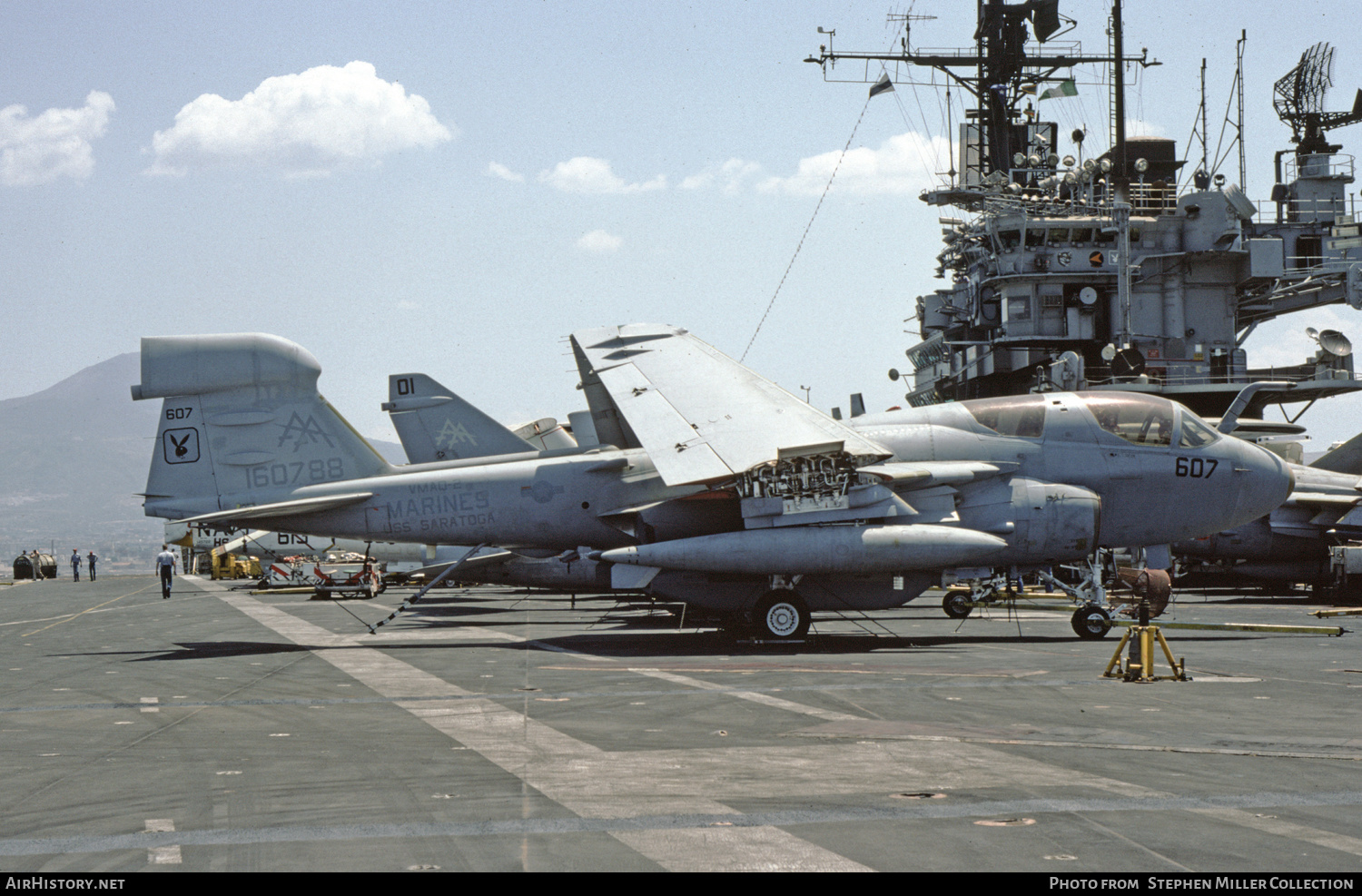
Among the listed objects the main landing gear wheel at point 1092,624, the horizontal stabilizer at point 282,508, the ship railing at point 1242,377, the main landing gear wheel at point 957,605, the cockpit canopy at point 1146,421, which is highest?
the ship railing at point 1242,377

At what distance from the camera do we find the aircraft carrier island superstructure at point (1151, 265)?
147ft

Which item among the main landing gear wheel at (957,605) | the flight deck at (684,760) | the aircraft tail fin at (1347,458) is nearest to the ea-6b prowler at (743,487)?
the flight deck at (684,760)

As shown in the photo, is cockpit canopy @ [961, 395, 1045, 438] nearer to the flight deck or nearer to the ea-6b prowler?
the ea-6b prowler

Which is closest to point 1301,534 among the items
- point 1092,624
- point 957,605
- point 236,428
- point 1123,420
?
point 957,605

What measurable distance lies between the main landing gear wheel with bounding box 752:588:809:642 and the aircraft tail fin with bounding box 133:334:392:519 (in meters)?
7.29

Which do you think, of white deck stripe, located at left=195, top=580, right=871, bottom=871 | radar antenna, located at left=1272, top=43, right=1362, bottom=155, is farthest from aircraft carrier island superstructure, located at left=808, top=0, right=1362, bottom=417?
white deck stripe, located at left=195, top=580, right=871, bottom=871

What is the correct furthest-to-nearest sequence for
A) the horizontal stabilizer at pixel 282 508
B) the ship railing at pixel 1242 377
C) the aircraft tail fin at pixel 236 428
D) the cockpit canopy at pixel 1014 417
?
the ship railing at pixel 1242 377 < the cockpit canopy at pixel 1014 417 < the aircraft tail fin at pixel 236 428 < the horizontal stabilizer at pixel 282 508

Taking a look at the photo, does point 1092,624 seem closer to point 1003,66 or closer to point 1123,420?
point 1123,420

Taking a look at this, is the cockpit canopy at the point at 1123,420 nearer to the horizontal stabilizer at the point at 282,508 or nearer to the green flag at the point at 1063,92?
the horizontal stabilizer at the point at 282,508

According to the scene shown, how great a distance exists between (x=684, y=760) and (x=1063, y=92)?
46989 millimetres

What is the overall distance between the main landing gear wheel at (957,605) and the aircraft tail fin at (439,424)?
34.2ft

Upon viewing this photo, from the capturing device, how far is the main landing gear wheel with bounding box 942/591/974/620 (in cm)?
2627

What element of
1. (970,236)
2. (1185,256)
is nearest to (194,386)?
(970,236)
